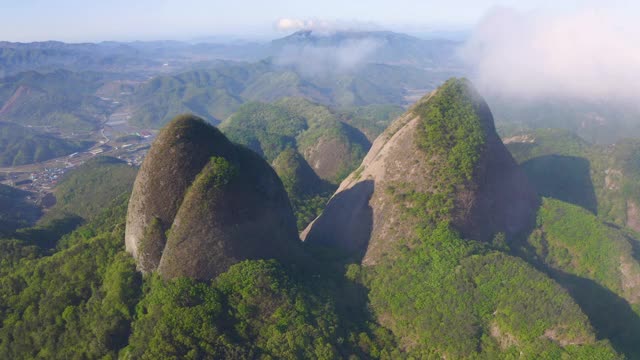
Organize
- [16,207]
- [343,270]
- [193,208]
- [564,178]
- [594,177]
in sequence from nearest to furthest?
[193,208], [343,270], [564,178], [594,177], [16,207]

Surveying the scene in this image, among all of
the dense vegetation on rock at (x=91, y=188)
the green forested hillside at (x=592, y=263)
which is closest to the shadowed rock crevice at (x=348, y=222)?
the green forested hillside at (x=592, y=263)

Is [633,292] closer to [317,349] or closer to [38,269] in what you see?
[317,349]

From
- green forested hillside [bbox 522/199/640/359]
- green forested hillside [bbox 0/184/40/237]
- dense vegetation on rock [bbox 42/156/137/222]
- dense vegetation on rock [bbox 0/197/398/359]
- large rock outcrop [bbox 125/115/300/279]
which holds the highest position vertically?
large rock outcrop [bbox 125/115/300/279]

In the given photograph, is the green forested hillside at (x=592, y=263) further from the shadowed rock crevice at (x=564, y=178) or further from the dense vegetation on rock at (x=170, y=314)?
the dense vegetation on rock at (x=170, y=314)

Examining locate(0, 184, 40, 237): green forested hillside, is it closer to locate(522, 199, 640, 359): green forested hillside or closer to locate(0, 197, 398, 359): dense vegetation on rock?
locate(0, 197, 398, 359): dense vegetation on rock

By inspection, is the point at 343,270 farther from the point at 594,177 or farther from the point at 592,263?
the point at 594,177

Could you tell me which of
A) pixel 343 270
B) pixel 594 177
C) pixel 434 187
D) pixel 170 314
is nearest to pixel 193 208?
pixel 170 314

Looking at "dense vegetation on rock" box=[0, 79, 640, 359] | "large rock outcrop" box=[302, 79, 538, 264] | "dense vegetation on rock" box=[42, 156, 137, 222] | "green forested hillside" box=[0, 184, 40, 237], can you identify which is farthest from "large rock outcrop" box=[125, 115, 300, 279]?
"green forested hillside" box=[0, 184, 40, 237]

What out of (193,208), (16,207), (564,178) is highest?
(193,208)
